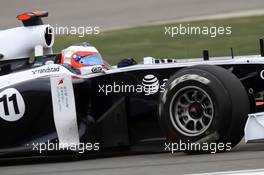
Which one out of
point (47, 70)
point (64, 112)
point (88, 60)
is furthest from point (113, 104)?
point (88, 60)

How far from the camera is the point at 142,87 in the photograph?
305 inches

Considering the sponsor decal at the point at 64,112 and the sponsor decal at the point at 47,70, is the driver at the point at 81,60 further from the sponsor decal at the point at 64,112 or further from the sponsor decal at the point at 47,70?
the sponsor decal at the point at 64,112

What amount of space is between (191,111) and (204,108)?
0.13m

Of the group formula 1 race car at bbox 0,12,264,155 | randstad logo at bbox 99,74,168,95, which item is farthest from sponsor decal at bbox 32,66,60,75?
randstad logo at bbox 99,74,168,95

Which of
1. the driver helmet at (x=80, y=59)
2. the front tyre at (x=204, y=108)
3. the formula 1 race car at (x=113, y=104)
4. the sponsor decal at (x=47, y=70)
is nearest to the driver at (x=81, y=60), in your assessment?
the driver helmet at (x=80, y=59)

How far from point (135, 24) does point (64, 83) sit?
10.7 meters

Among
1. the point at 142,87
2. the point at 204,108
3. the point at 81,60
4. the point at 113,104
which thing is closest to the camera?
the point at 204,108

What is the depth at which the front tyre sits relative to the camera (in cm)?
700

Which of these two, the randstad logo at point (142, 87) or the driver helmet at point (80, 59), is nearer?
the randstad logo at point (142, 87)

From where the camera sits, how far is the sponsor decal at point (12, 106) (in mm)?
7875

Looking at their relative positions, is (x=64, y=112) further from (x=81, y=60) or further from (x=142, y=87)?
(x=81, y=60)

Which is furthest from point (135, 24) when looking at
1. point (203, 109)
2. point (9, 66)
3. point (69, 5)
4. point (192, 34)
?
point (203, 109)

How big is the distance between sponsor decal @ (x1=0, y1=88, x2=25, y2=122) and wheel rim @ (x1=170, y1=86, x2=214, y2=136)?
1.66 metres

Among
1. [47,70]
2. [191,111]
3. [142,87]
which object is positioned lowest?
[191,111]
